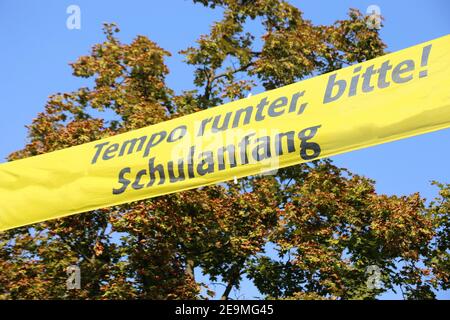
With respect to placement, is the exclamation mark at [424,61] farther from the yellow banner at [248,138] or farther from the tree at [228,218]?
the tree at [228,218]

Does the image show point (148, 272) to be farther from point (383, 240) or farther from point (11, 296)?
point (383, 240)

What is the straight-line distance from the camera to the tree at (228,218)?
13.5m

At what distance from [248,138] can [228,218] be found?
305 inches

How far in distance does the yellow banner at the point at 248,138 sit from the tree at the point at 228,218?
4.90 meters

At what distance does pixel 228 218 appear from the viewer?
14688mm

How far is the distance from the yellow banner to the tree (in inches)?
193

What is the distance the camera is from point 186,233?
45.7 ft

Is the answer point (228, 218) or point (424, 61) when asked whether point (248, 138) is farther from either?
point (228, 218)

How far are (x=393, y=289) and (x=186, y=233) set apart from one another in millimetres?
5329

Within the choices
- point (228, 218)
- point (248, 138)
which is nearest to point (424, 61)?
point (248, 138)

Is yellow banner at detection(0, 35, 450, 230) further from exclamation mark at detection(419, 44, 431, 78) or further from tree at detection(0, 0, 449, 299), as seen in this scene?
tree at detection(0, 0, 449, 299)

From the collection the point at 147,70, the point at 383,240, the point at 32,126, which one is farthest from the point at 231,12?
the point at 383,240

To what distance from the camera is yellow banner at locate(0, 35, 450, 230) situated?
6379 millimetres

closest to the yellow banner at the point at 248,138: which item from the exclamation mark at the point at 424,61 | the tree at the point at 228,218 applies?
the exclamation mark at the point at 424,61
